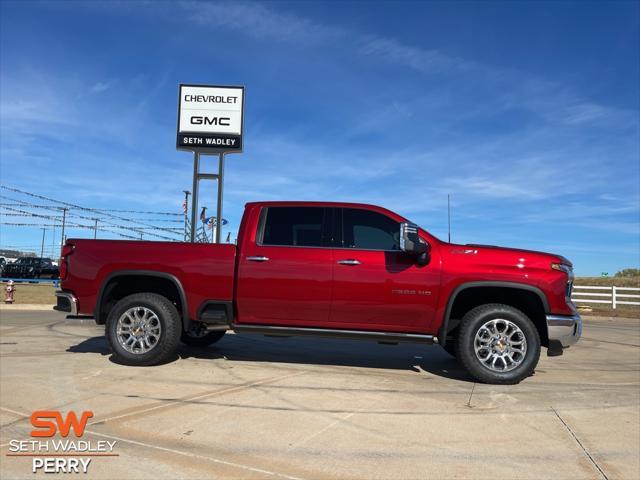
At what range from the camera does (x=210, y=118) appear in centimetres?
1684

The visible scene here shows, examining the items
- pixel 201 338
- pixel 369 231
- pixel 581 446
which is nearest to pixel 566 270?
pixel 369 231

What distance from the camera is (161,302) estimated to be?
231 inches

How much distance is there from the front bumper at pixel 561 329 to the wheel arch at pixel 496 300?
0.45ft

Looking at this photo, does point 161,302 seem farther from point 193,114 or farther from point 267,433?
point 193,114

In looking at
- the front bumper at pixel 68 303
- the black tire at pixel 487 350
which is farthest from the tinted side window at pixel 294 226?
the front bumper at pixel 68 303

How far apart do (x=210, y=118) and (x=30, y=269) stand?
103ft

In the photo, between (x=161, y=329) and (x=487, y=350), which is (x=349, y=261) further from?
(x=161, y=329)

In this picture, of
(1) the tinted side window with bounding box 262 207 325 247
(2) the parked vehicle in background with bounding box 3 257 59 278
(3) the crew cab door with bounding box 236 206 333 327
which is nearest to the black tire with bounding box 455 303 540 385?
(3) the crew cab door with bounding box 236 206 333 327

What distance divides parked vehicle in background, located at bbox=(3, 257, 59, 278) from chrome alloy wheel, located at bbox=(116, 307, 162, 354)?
39.0 meters

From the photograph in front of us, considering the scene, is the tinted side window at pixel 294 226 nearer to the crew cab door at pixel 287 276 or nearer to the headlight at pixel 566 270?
the crew cab door at pixel 287 276

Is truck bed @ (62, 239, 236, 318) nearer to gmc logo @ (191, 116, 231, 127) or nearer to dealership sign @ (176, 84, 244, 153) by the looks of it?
dealership sign @ (176, 84, 244, 153)

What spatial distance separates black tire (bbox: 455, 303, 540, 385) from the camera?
17.7ft

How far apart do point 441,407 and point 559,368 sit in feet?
9.97

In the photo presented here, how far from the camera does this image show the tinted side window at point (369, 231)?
571 cm
